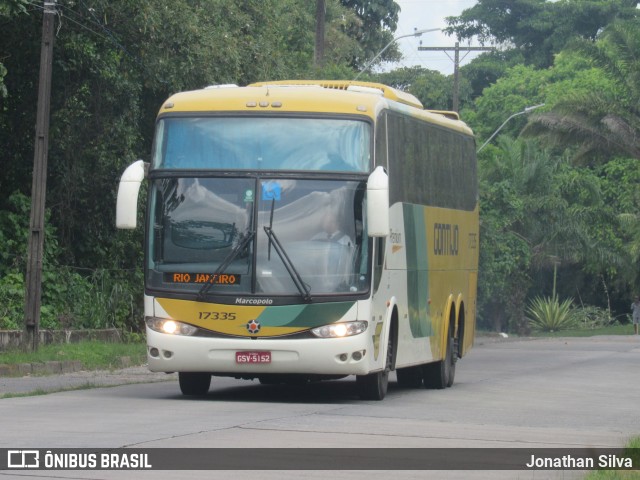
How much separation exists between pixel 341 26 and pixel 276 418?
51.5m

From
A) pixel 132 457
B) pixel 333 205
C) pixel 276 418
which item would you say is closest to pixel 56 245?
pixel 333 205

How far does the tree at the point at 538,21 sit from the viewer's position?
82.4m

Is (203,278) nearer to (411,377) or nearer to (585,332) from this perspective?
(411,377)

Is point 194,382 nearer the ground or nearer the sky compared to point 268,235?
nearer the ground

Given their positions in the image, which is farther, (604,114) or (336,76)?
(604,114)

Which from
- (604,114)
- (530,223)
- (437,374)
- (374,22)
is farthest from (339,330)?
(374,22)

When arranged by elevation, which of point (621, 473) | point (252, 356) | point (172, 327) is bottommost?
point (621, 473)

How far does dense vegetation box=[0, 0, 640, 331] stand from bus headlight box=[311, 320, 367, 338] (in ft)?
29.1

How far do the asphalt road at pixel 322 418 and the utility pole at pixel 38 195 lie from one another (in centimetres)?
212

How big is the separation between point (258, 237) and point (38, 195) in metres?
8.55

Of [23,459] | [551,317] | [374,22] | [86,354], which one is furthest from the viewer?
[374,22]

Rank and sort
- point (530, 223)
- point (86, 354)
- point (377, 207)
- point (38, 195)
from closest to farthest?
1. point (377, 207)
2. point (38, 195)
3. point (86, 354)
4. point (530, 223)

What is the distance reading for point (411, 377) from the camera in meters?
21.9

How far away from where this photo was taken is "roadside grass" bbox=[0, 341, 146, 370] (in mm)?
22672
